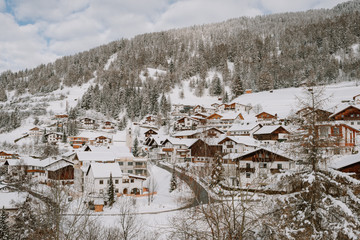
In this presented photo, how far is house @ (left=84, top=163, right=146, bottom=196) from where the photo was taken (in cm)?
3738

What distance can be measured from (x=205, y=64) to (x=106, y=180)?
115803mm

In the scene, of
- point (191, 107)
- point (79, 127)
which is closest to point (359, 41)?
point (191, 107)

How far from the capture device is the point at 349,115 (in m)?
50.2

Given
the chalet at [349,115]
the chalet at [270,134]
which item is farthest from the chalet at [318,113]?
the chalet at [349,115]

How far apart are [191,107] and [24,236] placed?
278 feet

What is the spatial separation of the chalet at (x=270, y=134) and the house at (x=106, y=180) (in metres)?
27.9

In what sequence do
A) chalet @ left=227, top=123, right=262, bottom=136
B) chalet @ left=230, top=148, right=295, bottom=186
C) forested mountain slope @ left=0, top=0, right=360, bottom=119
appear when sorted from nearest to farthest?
chalet @ left=230, top=148, right=295, bottom=186 < chalet @ left=227, top=123, right=262, bottom=136 < forested mountain slope @ left=0, top=0, right=360, bottom=119

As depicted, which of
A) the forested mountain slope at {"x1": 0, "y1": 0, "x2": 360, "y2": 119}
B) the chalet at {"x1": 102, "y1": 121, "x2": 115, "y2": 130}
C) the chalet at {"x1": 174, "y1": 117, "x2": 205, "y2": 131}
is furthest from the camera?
the forested mountain slope at {"x1": 0, "y1": 0, "x2": 360, "y2": 119}

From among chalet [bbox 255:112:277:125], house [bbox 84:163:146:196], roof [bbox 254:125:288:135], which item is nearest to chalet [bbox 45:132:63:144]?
house [bbox 84:163:146:196]

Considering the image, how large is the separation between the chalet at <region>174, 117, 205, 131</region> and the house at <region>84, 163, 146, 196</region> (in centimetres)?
4059

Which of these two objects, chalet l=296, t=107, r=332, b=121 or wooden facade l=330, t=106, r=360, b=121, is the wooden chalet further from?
chalet l=296, t=107, r=332, b=121

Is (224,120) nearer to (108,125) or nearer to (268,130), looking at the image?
(268,130)

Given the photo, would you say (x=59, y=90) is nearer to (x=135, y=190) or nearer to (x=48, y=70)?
(x=48, y=70)

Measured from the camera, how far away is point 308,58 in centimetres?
12425
